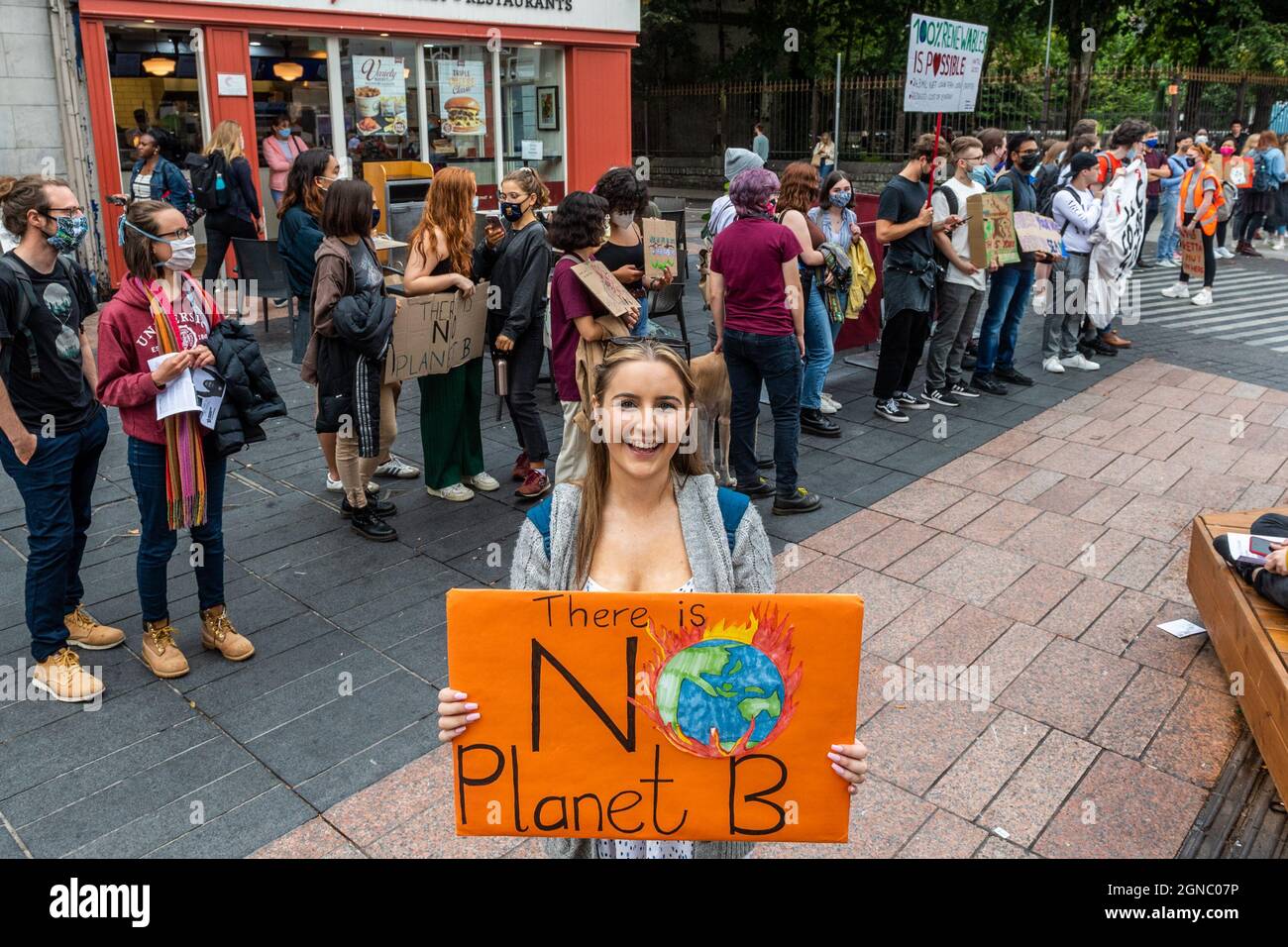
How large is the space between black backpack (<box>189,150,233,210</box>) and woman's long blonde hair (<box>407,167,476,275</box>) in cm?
543

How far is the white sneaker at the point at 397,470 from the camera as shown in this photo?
7.27 metres

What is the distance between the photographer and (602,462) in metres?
2.61

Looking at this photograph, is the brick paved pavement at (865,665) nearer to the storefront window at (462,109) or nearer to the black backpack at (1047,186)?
the black backpack at (1047,186)

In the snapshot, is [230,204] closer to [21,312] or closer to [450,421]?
[450,421]

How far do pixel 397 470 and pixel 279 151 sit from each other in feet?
23.5

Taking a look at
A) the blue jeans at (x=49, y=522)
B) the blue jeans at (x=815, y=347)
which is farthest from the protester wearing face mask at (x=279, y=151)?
the blue jeans at (x=49, y=522)

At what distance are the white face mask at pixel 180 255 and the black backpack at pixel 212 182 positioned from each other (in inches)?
280

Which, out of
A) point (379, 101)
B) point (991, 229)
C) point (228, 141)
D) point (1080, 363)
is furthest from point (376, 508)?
point (379, 101)

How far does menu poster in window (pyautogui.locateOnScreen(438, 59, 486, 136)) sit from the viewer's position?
14.7m

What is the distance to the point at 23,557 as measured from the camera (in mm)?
5895

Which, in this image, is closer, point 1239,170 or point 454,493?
Answer: point 454,493

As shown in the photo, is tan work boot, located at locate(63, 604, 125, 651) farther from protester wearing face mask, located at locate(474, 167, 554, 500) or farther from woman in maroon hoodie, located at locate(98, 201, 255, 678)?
protester wearing face mask, located at locate(474, 167, 554, 500)

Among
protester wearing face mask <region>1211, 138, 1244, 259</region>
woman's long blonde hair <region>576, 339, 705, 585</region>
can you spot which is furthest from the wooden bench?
protester wearing face mask <region>1211, 138, 1244, 259</region>

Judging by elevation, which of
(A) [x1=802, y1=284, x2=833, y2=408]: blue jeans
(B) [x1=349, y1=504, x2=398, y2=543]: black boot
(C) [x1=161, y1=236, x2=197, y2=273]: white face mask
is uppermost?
(C) [x1=161, y1=236, x2=197, y2=273]: white face mask
